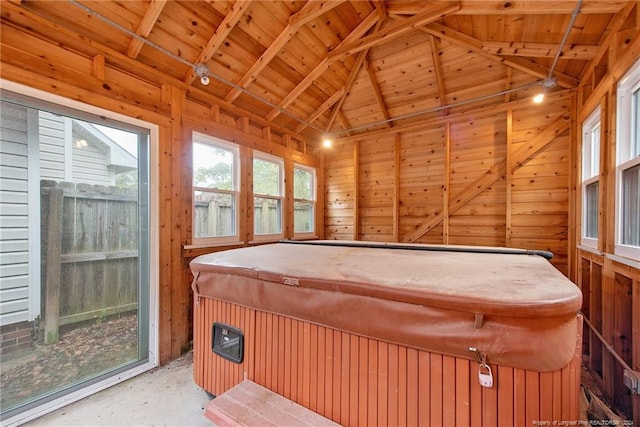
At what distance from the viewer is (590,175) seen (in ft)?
9.19

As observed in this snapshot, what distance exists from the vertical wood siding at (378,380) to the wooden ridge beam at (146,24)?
2404 millimetres

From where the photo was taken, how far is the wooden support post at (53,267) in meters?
2.09

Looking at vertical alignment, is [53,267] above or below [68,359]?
above

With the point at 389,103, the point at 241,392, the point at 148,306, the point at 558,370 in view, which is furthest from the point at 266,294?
the point at 389,103

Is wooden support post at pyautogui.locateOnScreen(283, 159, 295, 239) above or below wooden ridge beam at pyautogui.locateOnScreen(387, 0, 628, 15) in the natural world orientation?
below

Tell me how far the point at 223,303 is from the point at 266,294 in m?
0.47

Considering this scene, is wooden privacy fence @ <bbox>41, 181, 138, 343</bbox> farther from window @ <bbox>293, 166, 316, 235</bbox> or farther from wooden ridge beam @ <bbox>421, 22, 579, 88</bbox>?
wooden ridge beam @ <bbox>421, 22, 579, 88</bbox>

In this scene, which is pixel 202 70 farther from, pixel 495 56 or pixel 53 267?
pixel 495 56

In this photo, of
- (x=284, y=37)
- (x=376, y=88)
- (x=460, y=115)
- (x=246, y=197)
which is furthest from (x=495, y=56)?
(x=246, y=197)

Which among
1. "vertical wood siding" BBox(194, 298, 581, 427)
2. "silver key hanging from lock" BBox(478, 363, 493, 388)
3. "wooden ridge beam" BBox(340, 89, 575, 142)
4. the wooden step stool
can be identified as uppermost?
"wooden ridge beam" BBox(340, 89, 575, 142)

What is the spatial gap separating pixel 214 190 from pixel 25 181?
159cm

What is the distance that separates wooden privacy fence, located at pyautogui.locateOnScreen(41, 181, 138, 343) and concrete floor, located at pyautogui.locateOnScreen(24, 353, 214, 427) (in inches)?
23.4

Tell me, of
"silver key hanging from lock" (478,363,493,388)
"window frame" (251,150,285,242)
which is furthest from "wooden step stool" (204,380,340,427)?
"window frame" (251,150,285,242)

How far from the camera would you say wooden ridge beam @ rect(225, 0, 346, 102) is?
2453mm
